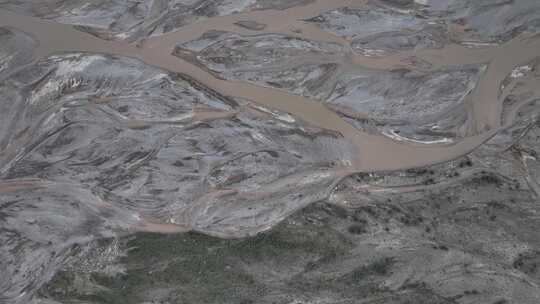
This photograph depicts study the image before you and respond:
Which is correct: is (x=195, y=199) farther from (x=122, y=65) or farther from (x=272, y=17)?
(x=272, y=17)

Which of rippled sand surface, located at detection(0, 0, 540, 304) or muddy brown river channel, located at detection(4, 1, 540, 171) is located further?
muddy brown river channel, located at detection(4, 1, 540, 171)

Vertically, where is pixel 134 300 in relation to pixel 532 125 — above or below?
below

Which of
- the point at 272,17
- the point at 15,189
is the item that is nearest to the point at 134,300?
the point at 15,189

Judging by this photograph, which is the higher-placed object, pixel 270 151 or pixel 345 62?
pixel 345 62

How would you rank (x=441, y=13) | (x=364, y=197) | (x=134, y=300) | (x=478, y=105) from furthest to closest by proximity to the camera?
(x=441, y=13), (x=478, y=105), (x=364, y=197), (x=134, y=300)

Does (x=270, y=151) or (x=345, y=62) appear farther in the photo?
(x=345, y=62)

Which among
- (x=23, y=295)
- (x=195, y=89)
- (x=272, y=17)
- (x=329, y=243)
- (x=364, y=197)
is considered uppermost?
(x=272, y=17)

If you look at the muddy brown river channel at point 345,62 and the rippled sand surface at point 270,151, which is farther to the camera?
the muddy brown river channel at point 345,62

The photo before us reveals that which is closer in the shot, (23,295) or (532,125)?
(23,295)
